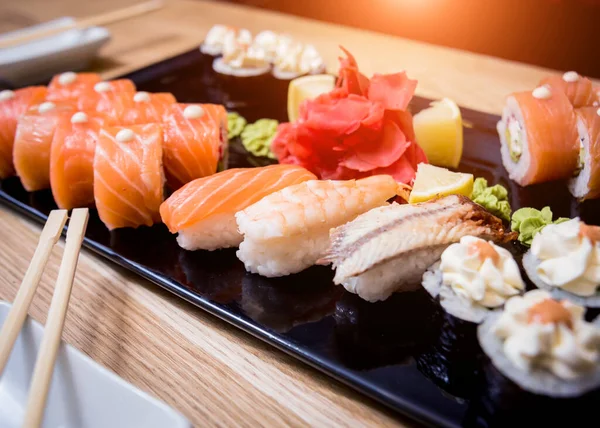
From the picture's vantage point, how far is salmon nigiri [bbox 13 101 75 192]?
2129 millimetres

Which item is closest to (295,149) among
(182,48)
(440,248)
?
(440,248)

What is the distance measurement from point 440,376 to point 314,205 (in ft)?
1.99

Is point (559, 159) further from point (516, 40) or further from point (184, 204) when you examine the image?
point (516, 40)

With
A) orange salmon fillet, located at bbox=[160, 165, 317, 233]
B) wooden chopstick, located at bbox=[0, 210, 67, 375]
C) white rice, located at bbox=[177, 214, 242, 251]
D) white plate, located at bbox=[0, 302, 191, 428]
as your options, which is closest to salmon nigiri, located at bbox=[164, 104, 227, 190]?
orange salmon fillet, located at bbox=[160, 165, 317, 233]

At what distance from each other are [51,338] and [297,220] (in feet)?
2.35

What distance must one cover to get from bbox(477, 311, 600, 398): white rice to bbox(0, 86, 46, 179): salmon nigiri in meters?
2.03

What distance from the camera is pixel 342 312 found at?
1.54m

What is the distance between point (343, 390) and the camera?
4.54 feet

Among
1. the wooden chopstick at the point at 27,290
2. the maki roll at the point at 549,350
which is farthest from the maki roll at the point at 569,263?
the wooden chopstick at the point at 27,290

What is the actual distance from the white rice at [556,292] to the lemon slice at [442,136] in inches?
33.4

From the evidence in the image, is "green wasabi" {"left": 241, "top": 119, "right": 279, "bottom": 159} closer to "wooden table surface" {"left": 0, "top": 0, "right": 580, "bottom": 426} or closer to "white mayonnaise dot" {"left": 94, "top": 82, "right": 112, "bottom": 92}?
"white mayonnaise dot" {"left": 94, "top": 82, "right": 112, "bottom": 92}

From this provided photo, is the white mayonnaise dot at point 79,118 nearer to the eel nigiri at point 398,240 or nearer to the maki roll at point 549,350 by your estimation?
the eel nigiri at point 398,240

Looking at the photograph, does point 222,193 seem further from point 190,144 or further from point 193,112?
point 193,112

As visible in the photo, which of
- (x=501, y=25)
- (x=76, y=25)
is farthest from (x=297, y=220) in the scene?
(x=501, y=25)
